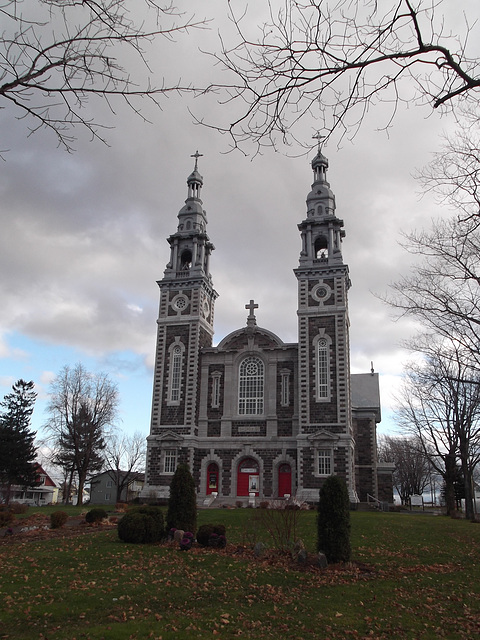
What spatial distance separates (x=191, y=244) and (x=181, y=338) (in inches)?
360

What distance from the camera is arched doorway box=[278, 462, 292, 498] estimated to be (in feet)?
128

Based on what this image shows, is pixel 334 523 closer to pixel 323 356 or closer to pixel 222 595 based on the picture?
pixel 222 595

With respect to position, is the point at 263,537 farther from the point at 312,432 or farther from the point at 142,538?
the point at 312,432

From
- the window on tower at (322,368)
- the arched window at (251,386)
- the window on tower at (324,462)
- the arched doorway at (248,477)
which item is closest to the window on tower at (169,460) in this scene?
the arched doorway at (248,477)

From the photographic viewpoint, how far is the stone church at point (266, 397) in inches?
1518

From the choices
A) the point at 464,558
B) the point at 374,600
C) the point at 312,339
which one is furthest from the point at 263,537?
the point at 312,339

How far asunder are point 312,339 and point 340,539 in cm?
2697

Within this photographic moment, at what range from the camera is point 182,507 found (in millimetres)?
17906

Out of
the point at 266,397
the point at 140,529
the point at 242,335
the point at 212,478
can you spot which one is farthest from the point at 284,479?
the point at 140,529

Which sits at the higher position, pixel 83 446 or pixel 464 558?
pixel 83 446

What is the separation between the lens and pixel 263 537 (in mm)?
18984

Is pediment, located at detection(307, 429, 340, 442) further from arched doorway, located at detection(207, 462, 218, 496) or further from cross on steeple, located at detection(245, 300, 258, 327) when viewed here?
cross on steeple, located at detection(245, 300, 258, 327)

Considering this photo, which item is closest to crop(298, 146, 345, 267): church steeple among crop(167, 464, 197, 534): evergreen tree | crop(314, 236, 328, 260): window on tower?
crop(314, 236, 328, 260): window on tower

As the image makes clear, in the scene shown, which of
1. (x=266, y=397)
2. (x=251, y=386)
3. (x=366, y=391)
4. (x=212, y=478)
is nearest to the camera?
(x=212, y=478)
